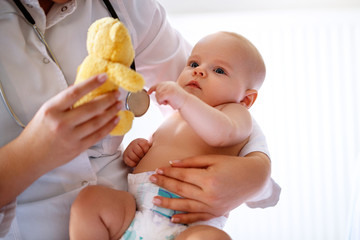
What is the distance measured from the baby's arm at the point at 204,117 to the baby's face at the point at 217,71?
105mm

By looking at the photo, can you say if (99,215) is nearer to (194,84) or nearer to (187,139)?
(187,139)

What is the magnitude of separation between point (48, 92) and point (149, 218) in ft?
1.23

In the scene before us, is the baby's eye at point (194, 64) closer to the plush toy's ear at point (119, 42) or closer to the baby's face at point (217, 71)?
the baby's face at point (217, 71)

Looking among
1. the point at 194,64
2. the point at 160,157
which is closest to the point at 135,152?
the point at 160,157

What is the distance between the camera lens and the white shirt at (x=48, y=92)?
0.86 m

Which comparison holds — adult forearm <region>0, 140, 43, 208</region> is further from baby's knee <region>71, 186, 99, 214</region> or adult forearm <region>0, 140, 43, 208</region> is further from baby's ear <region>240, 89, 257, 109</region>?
baby's ear <region>240, 89, 257, 109</region>

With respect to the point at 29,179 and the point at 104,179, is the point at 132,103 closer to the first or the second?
the point at 104,179

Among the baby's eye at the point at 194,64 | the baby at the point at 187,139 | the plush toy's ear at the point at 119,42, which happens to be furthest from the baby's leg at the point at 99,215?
the baby's eye at the point at 194,64

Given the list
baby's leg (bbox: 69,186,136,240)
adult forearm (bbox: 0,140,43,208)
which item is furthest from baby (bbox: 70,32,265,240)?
adult forearm (bbox: 0,140,43,208)

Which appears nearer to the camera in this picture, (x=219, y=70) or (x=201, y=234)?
(x=201, y=234)

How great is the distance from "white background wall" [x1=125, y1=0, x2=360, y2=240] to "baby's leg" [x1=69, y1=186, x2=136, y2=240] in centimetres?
124


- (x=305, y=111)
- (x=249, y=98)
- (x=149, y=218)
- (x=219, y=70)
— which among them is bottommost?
(x=305, y=111)

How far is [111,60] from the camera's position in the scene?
0.67 meters

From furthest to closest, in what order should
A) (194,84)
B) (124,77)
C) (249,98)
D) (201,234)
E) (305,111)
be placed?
(305,111) → (249,98) → (194,84) → (201,234) → (124,77)
